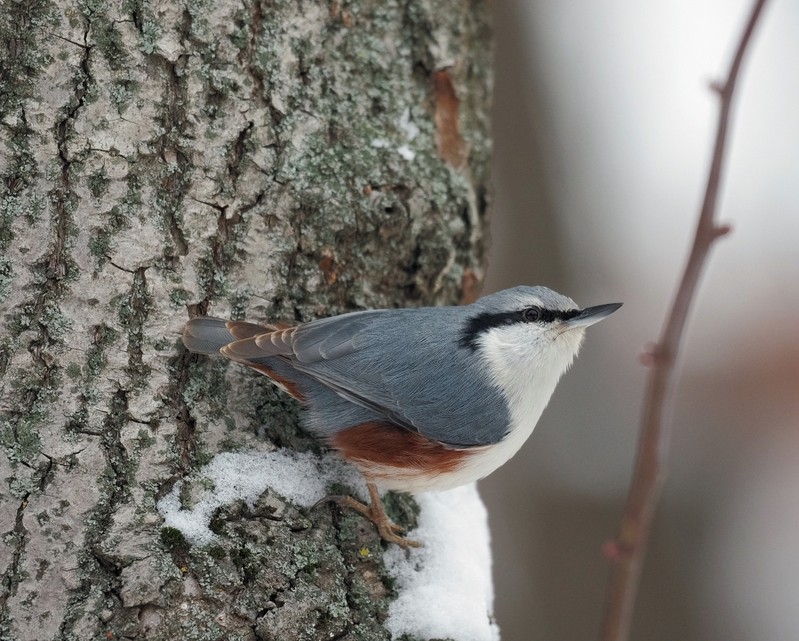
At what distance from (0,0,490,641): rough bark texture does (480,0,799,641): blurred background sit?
2.35m

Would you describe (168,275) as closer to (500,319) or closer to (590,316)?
(500,319)

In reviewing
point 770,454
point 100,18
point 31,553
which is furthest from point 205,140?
point 770,454

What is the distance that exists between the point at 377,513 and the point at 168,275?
77cm

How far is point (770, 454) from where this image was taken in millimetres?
4398

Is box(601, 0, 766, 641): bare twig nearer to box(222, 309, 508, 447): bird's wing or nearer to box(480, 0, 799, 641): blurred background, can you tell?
box(222, 309, 508, 447): bird's wing

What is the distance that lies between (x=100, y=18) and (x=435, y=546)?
5.02 ft

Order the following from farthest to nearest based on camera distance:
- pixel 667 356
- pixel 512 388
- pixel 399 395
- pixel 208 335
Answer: pixel 512 388 → pixel 399 395 → pixel 208 335 → pixel 667 356

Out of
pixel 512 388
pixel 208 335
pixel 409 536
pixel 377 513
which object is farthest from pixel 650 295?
pixel 208 335

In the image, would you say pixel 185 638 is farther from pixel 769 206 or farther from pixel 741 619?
pixel 769 206

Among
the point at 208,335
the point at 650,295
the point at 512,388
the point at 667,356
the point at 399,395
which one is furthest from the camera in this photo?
the point at 650,295

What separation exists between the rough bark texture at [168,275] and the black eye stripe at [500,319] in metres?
0.29

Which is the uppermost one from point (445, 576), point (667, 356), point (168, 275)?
point (667, 356)

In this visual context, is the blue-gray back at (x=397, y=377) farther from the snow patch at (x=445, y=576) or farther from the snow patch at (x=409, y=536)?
the snow patch at (x=445, y=576)

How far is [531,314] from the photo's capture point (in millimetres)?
2268
